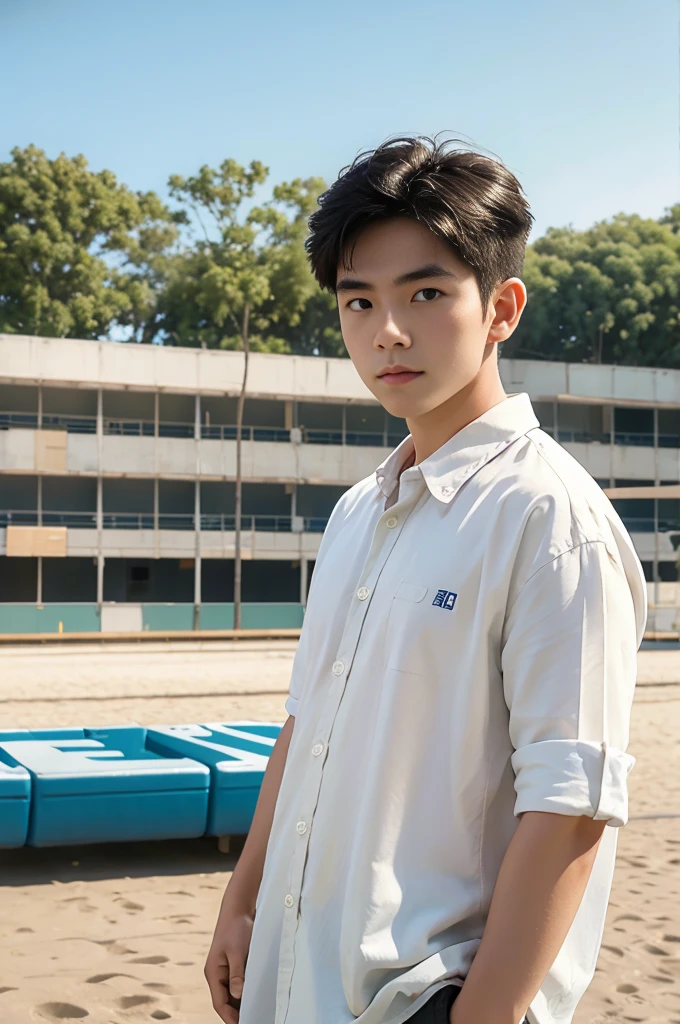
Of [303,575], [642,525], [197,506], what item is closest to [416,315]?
[197,506]

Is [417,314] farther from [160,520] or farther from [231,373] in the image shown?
[231,373]

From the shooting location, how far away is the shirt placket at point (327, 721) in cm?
159

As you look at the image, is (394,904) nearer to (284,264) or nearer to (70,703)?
(70,703)

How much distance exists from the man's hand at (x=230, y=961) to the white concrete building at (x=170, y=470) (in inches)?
1122

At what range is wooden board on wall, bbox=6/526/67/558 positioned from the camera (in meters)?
32.8

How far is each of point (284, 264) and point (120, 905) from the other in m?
40.4

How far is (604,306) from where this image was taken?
48312 millimetres

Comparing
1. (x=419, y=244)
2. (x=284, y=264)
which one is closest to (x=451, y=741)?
(x=419, y=244)

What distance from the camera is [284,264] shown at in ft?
146

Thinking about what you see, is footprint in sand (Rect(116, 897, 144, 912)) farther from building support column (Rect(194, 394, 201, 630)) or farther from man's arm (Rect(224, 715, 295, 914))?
building support column (Rect(194, 394, 201, 630))

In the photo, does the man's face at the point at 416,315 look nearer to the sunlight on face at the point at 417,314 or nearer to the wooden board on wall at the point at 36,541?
the sunlight on face at the point at 417,314

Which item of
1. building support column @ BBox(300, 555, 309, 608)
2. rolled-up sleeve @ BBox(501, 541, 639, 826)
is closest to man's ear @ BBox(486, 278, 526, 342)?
rolled-up sleeve @ BBox(501, 541, 639, 826)

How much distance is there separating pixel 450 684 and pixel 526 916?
0.30 m

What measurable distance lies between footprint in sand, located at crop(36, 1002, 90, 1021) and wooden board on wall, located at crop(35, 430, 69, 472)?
29.9 meters
